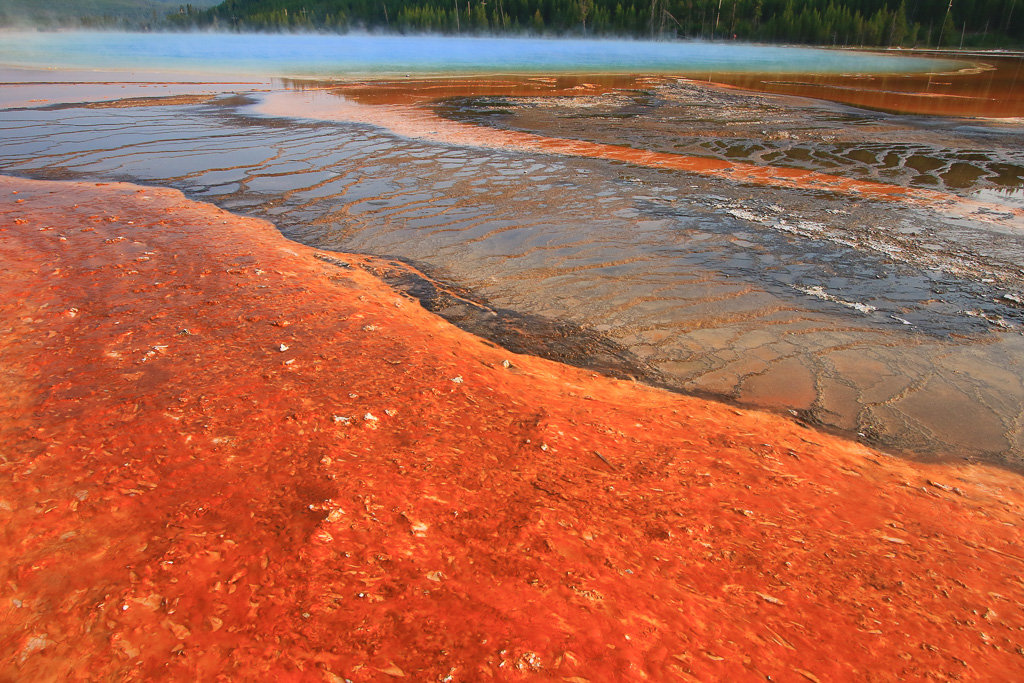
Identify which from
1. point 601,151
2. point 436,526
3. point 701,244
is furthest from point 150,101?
point 436,526

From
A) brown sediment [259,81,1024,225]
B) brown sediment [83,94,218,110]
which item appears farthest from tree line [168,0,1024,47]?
brown sediment [83,94,218,110]

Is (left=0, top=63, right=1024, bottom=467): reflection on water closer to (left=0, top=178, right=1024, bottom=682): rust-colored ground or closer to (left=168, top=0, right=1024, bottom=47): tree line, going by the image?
(left=0, top=178, right=1024, bottom=682): rust-colored ground

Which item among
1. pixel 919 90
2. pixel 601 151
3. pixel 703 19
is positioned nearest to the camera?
pixel 601 151

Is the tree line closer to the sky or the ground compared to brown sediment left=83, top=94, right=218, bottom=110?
closer to the sky

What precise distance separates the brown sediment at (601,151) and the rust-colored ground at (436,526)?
23.7ft

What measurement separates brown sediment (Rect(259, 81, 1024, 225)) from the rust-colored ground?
23.7ft

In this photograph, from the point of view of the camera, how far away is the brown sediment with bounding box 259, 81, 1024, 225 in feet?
28.7

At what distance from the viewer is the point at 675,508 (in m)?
2.66

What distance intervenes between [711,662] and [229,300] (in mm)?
4547

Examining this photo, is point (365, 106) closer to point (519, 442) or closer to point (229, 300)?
point (229, 300)

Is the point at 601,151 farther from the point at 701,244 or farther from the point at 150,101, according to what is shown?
the point at 150,101

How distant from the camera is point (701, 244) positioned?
23.1ft

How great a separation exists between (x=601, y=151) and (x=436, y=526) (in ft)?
37.1

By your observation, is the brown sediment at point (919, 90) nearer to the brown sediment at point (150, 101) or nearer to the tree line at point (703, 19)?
the brown sediment at point (150, 101)
